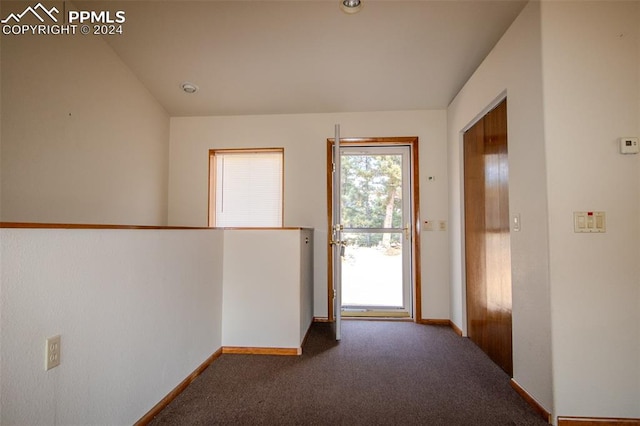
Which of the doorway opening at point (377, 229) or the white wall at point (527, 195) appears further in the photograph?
the doorway opening at point (377, 229)

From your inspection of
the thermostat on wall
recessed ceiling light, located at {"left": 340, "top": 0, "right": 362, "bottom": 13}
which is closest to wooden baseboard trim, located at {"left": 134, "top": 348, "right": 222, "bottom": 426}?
recessed ceiling light, located at {"left": 340, "top": 0, "right": 362, "bottom": 13}

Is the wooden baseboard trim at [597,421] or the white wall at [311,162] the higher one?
the white wall at [311,162]

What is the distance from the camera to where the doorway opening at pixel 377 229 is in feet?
11.8

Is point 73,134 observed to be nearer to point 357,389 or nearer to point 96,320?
point 96,320

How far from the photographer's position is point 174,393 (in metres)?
1.85

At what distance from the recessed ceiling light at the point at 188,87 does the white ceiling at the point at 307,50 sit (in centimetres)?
5

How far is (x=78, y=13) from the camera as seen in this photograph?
89.0 inches

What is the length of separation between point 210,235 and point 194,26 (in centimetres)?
158

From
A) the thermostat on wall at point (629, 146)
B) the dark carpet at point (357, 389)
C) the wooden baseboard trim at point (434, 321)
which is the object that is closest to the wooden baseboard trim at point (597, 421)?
the dark carpet at point (357, 389)

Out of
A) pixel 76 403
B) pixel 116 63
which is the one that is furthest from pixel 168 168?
pixel 76 403

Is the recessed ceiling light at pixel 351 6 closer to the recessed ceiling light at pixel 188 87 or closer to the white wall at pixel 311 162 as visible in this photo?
the white wall at pixel 311 162

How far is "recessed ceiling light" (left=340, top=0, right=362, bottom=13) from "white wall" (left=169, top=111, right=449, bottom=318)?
1390 mm

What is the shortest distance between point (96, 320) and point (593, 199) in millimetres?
2474

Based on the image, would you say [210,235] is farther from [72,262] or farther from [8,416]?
[8,416]
